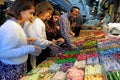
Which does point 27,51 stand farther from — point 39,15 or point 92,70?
point 39,15

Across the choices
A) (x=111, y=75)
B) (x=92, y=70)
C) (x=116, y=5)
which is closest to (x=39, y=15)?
(x=92, y=70)

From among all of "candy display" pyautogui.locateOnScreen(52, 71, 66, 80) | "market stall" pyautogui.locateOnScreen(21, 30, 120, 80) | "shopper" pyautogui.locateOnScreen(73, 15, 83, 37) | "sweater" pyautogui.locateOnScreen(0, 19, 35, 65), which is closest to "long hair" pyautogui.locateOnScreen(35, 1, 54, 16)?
"market stall" pyautogui.locateOnScreen(21, 30, 120, 80)

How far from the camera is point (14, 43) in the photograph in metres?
2.80

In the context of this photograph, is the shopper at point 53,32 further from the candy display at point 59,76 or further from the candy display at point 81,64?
the candy display at point 59,76

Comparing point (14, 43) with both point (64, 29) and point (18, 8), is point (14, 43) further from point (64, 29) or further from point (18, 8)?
point (64, 29)

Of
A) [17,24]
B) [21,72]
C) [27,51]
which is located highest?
[17,24]

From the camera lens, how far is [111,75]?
94.3 inches

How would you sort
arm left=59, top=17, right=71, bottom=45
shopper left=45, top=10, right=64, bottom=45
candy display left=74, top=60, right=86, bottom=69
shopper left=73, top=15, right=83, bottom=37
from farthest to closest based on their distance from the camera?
shopper left=73, top=15, right=83, bottom=37 < arm left=59, top=17, right=71, bottom=45 < shopper left=45, top=10, right=64, bottom=45 < candy display left=74, top=60, right=86, bottom=69

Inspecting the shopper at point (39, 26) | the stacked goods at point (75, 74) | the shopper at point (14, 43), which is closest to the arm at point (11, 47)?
the shopper at point (14, 43)

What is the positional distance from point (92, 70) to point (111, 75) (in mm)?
303

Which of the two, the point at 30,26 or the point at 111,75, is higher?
the point at 30,26

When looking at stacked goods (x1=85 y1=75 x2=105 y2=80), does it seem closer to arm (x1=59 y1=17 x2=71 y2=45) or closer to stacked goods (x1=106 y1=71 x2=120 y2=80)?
stacked goods (x1=106 y1=71 x2=120 y2=80)

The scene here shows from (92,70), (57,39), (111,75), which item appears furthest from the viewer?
(57,39)

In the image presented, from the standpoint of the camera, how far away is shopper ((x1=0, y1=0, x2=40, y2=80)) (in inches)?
109
